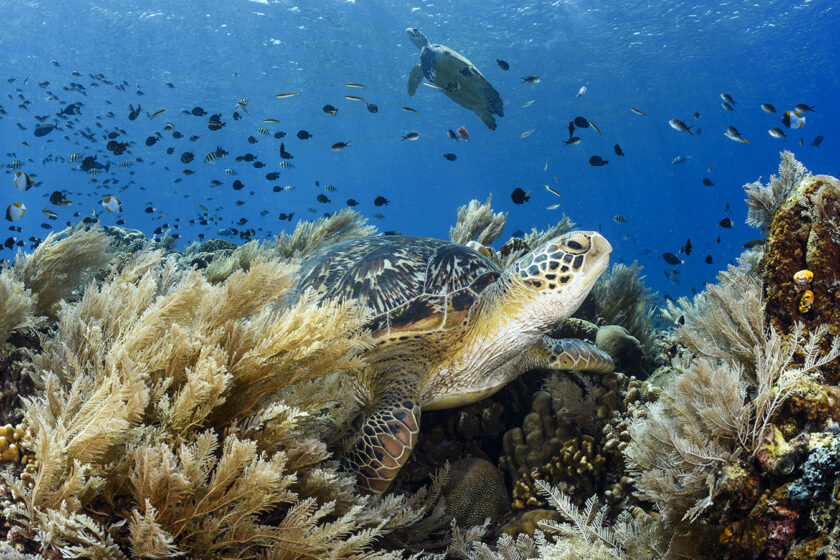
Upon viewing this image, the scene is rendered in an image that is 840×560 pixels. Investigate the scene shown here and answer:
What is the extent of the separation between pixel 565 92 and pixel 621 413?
47.4 meters

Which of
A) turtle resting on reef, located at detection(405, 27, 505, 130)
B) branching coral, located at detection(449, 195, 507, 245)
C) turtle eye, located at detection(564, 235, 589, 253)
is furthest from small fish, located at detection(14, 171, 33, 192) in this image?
turtle eye, located at detection(564, 235, 589, 253)

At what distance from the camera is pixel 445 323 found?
3.18 meters

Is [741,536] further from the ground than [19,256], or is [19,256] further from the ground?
[19,256]

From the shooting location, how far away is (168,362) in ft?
4.83

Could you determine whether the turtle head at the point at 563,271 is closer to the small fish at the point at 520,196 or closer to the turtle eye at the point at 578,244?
the turtle eye at the point at 578,244

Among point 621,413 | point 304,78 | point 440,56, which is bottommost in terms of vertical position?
point 621,413

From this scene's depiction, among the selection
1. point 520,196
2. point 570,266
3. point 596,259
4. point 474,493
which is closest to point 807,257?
point 596,259

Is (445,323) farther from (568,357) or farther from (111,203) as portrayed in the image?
(111,203)

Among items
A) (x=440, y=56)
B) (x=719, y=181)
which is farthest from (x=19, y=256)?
(x=719, y=181)

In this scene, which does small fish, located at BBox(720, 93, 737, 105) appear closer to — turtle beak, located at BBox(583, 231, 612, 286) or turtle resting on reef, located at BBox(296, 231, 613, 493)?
turtle resting on reef, located at BBox(296, 231, 613, 493)

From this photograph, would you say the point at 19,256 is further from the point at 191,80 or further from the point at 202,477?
the point at 191,80

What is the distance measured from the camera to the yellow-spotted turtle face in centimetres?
268

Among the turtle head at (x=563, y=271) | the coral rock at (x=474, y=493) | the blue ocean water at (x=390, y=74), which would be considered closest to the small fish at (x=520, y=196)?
the turtle head at (x=563, y=271)

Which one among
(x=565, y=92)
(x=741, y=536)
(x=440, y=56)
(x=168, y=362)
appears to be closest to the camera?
(x=741, y=536)
